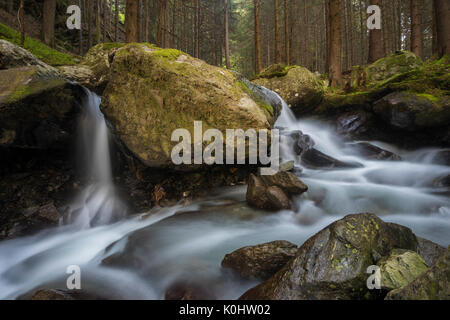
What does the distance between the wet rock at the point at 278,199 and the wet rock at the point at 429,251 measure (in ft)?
6.78

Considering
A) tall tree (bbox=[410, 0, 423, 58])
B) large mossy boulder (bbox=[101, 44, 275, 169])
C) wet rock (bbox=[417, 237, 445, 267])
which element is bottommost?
wet rock (bbox=[417, 237, 445, 267])

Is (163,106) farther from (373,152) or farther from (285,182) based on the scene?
(373,152)

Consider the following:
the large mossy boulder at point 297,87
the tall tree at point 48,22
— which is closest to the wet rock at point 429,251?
the large mossy boulder at point 297,87

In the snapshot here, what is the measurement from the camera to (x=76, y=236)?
4188 millimetres

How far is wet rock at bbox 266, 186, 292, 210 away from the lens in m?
4.27

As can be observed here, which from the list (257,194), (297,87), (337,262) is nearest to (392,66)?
(297,87)

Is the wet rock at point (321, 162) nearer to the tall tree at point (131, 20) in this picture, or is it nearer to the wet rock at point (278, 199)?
the wet rock at point (278, 199)

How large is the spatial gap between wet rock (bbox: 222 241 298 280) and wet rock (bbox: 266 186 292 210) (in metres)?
1.65

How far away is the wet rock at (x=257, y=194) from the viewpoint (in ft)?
14.2

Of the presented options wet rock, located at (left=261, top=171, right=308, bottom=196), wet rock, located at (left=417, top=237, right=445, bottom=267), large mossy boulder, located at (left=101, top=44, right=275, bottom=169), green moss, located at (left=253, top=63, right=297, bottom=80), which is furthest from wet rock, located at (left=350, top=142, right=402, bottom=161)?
wet rock, located at (left=417, top=237, right=445, bottom=267)

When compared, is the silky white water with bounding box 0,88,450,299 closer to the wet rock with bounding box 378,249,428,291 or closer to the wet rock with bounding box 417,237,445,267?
the wet rock with bounding box 417,237,445,267

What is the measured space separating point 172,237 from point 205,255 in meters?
0.79

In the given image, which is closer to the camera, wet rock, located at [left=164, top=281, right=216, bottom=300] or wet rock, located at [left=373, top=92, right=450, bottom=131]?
wet rock, located at [left=164, top=281, right=216, bottom=300]

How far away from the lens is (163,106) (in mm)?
4273
